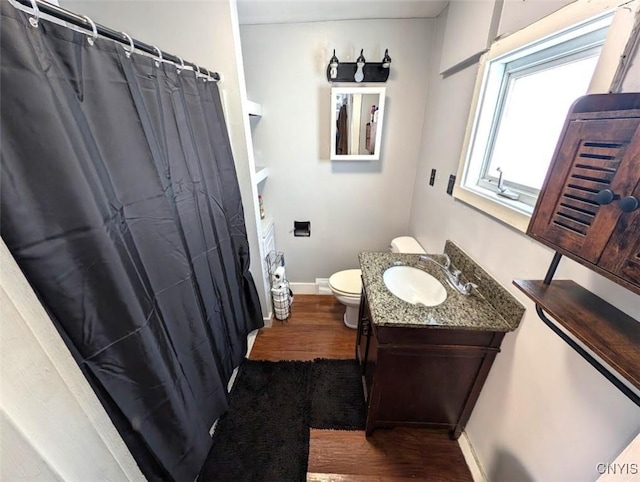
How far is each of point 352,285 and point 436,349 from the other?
0.93 m

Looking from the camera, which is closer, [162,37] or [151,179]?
[151,179]

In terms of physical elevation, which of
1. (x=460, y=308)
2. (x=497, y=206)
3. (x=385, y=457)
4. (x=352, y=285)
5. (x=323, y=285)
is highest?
(x=497, y=206)

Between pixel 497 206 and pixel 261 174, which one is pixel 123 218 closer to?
pixel 261 174

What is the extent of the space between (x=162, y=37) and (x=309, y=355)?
84.7 inches

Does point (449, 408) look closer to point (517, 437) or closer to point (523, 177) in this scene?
point (517, 437)

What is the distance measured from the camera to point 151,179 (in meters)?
0.85

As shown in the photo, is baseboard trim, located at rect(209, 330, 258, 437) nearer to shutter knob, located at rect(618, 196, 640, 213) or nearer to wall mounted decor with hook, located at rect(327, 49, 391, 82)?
shutter knob, located at rect(618, 196, 640, 213)

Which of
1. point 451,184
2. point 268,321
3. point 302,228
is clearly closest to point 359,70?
point 451,184

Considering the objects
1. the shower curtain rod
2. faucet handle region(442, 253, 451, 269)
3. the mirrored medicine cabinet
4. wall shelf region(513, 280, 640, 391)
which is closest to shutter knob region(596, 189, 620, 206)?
wall shelf region(513, 280, 640, 391)

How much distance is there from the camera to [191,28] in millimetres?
1292

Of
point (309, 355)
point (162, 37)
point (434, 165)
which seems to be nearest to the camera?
point (162, 37)

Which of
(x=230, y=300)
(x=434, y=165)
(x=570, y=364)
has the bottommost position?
(x=230, y=300)

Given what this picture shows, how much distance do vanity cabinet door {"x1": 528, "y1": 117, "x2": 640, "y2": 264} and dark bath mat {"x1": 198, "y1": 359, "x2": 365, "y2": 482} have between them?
4.48 feet

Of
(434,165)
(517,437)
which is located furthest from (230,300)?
(434,165)
